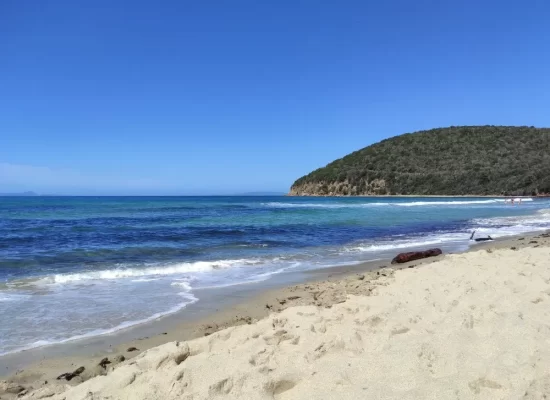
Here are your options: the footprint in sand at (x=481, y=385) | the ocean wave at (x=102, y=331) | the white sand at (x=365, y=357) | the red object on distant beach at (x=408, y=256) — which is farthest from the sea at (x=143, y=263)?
the footprint in sand at (x=481, y=385)

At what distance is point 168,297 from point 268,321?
362 cm

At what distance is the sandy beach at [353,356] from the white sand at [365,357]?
10mm

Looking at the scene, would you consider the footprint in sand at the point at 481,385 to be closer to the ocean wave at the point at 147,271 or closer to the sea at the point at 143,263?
the sea at the point at 143,263

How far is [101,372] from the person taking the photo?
14.5 ft

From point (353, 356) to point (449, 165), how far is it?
3596 inches

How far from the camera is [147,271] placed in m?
11.1

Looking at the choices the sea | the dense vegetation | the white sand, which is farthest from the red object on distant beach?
the dense vegetation

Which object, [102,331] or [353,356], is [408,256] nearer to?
[353,356]

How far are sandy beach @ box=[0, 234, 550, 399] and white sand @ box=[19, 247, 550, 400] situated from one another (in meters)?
0.01

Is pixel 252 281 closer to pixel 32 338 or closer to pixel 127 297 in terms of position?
pixel 127 297

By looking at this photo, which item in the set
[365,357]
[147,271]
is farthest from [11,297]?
[365,357]

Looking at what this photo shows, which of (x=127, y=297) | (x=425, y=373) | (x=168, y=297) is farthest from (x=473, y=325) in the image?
(x=127, y=297)

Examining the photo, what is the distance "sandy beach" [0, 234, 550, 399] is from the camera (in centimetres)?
332

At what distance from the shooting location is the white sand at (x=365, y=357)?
3289 mm
